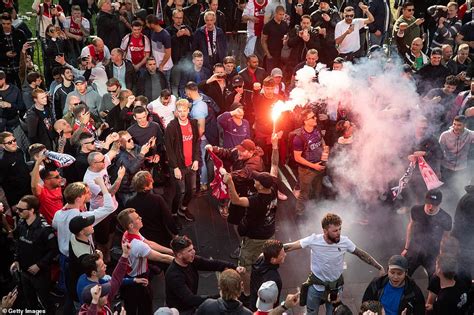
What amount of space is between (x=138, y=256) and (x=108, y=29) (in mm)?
6994

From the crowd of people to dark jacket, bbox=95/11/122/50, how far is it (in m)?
0.03

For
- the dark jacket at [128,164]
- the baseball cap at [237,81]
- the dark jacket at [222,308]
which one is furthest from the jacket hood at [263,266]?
the baseball cap at [237,81]

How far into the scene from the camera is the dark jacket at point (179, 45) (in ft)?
40.1

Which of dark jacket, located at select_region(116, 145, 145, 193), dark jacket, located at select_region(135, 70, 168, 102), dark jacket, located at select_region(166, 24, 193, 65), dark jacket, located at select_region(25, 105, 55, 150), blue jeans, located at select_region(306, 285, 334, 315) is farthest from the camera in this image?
dark jacket, located at select_region(166, 24, 193, 65)

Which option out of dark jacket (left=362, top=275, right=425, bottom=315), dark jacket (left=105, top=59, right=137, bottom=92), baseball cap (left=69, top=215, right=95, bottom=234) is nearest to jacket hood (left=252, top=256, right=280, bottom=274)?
dark jacket (left=362, top=275, right=425, bottom=315)

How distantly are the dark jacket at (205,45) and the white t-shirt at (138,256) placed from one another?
19.5 feet

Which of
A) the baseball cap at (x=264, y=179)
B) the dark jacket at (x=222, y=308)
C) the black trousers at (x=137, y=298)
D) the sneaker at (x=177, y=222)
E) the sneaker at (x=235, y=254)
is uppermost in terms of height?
the baseball cap at (x=264, y=179)

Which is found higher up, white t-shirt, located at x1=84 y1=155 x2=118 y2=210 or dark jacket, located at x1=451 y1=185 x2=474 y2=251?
white t-shirt, located at x1=84 y1=155 x2=118 y2=210

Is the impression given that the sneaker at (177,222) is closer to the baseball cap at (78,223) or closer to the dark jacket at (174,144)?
the dark jacket at (174,144)

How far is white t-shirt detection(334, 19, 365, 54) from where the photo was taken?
12492mm

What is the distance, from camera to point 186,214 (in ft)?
32.1

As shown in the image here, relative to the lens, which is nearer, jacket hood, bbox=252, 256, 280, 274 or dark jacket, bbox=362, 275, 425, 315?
dark jacket, bbox=362, 275, 425, 315

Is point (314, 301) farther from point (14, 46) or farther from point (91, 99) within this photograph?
point (14, 46)

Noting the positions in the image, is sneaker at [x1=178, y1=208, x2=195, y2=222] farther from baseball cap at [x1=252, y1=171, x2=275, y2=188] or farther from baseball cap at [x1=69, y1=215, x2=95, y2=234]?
baseball cap at [x1=69, y1=215, x2=95, y2=234]
